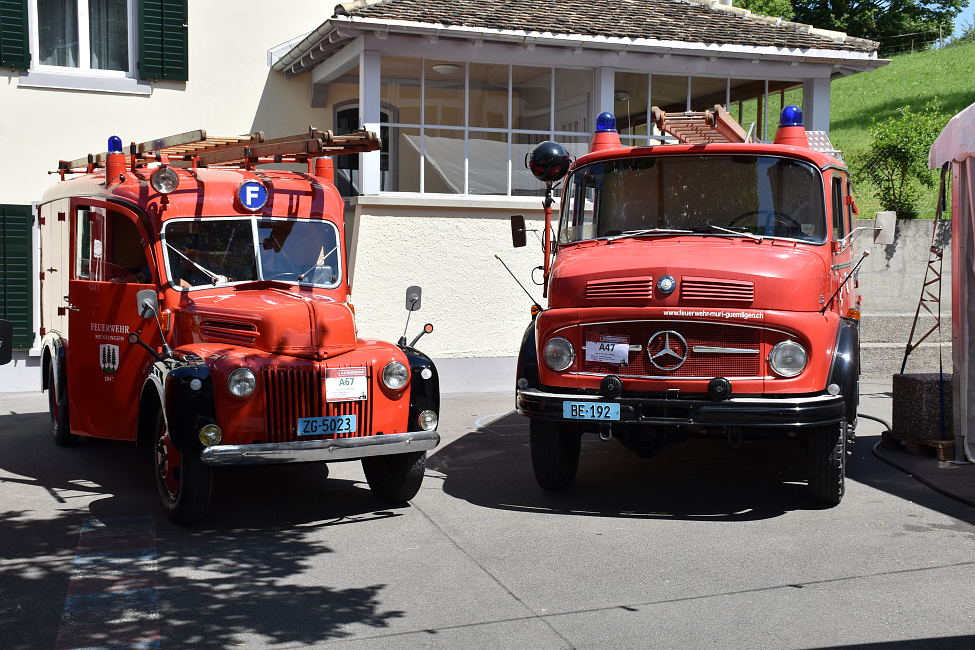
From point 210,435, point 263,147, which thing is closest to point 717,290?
point 210,435

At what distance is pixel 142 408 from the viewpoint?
22.3ft

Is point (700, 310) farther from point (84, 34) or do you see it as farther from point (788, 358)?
point (84, 34)

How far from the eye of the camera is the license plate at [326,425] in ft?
20.5

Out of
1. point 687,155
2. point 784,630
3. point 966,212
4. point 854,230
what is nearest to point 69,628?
point 784,630

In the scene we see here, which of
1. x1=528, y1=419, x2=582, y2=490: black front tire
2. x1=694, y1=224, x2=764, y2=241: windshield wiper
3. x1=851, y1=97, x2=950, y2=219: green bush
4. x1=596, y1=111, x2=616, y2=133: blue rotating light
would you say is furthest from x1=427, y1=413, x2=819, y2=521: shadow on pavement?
x1=851, y1=97, x2=950, y2=219: green bush

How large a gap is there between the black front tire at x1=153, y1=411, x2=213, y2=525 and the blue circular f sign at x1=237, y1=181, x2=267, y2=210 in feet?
6.07

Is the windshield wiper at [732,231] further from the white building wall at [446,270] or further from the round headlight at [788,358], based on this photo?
the white building wall at [446,270]

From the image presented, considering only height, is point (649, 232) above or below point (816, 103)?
below

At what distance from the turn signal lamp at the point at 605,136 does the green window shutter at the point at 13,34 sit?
7.96m

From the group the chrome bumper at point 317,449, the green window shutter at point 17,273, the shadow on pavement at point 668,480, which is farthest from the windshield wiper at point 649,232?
the green window shutter at point 17,273

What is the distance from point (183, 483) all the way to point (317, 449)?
86cm

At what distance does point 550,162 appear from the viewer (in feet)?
26.2

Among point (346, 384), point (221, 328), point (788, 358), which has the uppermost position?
point (221, 328)

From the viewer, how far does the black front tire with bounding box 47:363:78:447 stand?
880cm
